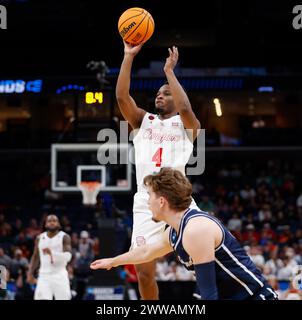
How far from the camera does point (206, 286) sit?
15.4 feet

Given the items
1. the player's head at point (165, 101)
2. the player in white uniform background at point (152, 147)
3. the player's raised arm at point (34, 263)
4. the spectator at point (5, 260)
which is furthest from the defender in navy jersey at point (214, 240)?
the spectator at point (5, 260)

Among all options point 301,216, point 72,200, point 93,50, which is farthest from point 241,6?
point 72,200

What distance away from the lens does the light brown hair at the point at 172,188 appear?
5.01 m

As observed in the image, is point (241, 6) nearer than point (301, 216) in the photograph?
Yes

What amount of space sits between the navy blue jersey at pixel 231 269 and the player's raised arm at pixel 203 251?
100 mm

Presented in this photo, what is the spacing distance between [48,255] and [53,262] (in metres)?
0.14

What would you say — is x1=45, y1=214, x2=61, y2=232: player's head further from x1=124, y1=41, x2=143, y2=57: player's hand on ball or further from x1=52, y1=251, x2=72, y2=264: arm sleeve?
x1=124, y1=41, x2=143, y2=57: player's hand on ball

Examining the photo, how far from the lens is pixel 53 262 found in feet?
42.7

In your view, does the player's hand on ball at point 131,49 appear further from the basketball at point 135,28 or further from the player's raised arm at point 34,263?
the player's raised arm at point 34,263

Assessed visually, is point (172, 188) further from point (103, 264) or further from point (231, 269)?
point (103, 264)

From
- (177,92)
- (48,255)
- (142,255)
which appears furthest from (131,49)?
(48,255)

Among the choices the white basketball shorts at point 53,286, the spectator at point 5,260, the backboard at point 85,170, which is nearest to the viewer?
the white basketball shorts at point 53,286

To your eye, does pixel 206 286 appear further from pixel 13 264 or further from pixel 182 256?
pixel 13 264

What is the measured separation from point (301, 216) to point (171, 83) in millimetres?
17303
